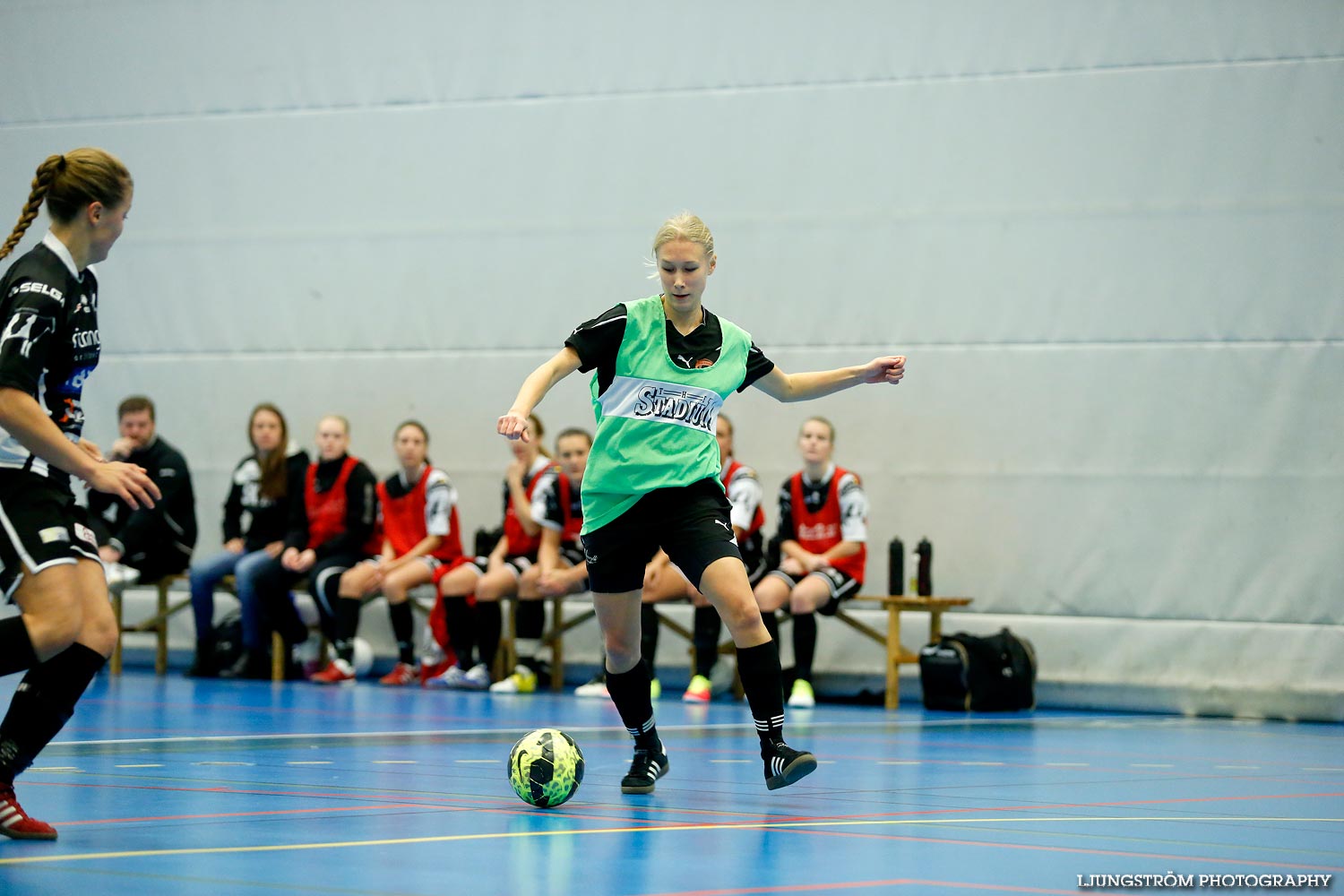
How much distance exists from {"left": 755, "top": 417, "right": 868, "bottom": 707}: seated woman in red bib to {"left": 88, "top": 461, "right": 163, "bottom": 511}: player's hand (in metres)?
6.41

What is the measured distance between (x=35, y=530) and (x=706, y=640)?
A: 694 cm

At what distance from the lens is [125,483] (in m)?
3.86

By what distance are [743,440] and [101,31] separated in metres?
6.50

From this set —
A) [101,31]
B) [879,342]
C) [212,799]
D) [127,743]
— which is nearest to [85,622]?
[212,799]

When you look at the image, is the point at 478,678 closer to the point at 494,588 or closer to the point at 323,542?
the point at 494,588

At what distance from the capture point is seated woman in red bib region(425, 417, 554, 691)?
36.0 ft

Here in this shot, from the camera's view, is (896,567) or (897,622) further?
(896,567)

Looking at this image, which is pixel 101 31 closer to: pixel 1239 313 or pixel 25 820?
pixel 1239 313

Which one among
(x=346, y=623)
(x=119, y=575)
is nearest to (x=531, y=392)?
(x=346, y=623)

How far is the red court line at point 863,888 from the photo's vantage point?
329 centimetres

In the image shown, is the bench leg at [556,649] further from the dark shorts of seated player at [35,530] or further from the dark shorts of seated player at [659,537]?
the dark shorts of seated player at [35,530]

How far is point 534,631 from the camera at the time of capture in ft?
36.5

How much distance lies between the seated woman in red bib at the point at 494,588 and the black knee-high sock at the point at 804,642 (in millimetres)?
1817

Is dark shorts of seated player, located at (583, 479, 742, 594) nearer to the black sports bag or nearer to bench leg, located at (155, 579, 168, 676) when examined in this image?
the black sports bag
